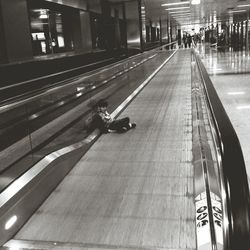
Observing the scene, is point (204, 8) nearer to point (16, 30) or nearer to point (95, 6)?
point (95, 6)

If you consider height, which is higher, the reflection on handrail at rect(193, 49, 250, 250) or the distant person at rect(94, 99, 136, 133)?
the reflection on handrail at rect(193, 49, 250, 250)

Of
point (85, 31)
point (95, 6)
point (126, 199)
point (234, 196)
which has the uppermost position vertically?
point (95, 6)

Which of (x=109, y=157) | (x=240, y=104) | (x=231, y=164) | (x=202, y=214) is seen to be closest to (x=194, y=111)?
(x=109, y=157)

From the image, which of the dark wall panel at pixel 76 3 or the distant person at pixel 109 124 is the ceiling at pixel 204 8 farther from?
the distant person at pixel 109 124

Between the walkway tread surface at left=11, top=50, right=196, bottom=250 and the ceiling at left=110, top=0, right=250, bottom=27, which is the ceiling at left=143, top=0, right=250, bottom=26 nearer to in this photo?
the ceiling at left=110, top=0, right=250, bottom=27

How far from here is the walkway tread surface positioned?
262 cm

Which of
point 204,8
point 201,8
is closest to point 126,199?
point 201,8

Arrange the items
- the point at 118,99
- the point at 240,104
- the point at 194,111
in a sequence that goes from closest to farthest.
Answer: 1. the point at 194,111
2. the point at 118,99
3. the point at 240,104

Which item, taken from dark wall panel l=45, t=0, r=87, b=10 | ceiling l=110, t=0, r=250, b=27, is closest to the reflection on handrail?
dark wall panel l=45, t=0, r=87, b=10

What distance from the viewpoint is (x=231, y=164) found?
5.15 feet

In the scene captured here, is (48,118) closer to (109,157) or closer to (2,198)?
(109,157)

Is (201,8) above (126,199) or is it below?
above

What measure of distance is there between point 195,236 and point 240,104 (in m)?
6.78

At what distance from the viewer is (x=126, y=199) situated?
3.23m
